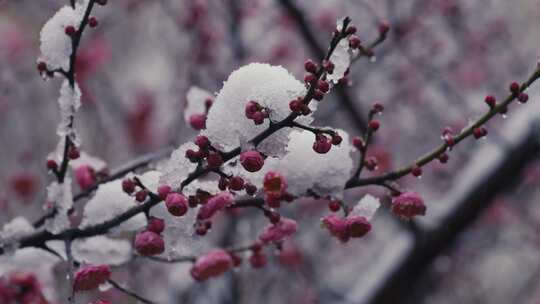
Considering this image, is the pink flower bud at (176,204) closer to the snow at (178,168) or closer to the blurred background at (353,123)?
the snow at (178,168)

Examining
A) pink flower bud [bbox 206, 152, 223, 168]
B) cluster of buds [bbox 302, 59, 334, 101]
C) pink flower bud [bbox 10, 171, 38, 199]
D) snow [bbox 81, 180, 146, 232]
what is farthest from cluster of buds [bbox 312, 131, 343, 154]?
pink flower bud [bbox 10, 171, 38, 199]

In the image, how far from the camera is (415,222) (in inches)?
133

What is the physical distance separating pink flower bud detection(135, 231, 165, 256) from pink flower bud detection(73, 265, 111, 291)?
0.09 meters

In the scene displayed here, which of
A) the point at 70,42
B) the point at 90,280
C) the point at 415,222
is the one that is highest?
the point at 415,222

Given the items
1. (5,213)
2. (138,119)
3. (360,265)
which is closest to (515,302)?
(360,265)

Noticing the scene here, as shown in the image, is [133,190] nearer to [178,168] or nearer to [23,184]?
[178,168]

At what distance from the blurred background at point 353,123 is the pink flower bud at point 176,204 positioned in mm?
1181

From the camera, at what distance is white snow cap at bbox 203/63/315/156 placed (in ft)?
4.49

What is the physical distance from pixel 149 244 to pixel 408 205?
1.97 ft

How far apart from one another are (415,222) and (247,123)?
217cm

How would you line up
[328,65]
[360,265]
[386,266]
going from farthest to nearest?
[360,265], [386,266], [328,65]

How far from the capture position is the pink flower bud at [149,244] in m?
1.46

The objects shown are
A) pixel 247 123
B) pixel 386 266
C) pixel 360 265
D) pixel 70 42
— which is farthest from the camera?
pixel 360 265

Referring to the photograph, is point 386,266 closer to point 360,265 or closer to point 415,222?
point 415,222
